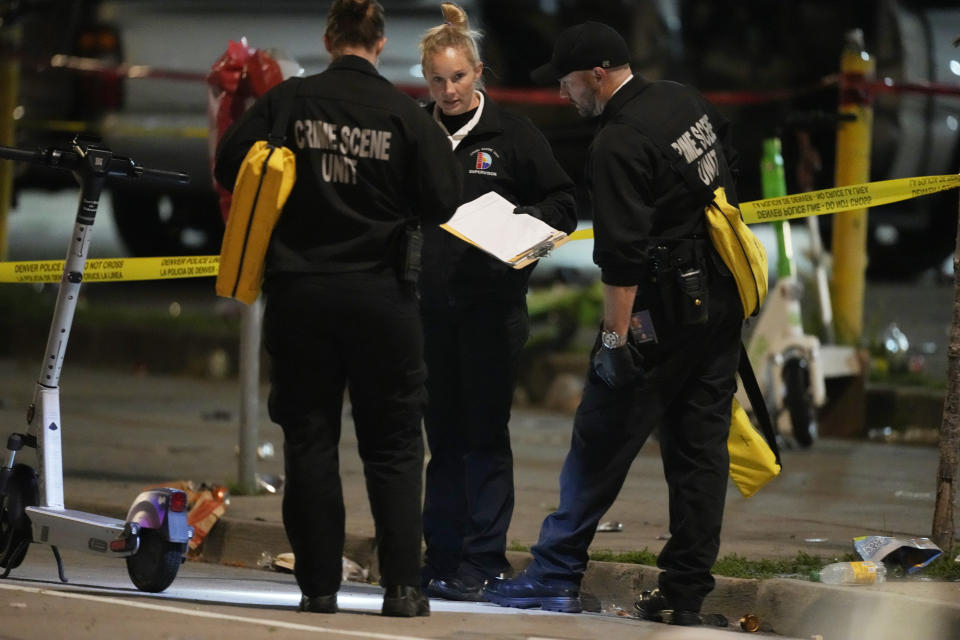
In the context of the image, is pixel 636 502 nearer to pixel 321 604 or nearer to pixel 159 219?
pixel 321 604

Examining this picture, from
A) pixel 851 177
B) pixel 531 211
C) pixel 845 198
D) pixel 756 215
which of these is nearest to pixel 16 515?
pixel 531 211

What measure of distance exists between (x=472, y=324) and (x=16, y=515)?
1634 mm

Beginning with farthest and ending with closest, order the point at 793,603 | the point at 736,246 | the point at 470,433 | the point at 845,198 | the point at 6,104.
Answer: the point at 6,104 → the point at 845,198 → the point at 470,433 → the point at 793,603 → the point at 736,246

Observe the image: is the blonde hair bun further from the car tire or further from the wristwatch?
the car tire

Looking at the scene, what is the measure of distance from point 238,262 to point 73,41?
7.67 meters

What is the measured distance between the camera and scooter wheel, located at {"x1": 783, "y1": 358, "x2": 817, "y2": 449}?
28.1 ft

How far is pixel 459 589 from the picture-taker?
5.75 meters

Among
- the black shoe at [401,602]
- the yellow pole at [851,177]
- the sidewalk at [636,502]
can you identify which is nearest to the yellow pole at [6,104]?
the sidewalk at [636,502]

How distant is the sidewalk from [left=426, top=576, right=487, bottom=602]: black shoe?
1.38ft

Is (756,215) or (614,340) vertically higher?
(756,215)

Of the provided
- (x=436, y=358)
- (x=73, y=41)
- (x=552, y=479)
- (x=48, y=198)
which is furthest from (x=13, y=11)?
(x=48, y=198)

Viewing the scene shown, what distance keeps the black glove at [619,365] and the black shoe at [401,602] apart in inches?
34.9

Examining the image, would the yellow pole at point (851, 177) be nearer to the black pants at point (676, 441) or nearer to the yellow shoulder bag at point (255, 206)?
the black pants at point (676, 441)

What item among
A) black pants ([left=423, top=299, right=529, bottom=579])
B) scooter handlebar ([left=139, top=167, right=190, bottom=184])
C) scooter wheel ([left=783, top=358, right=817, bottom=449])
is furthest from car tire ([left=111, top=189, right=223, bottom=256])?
black pants ([left=423, top=299, right=529, bottom=579])
